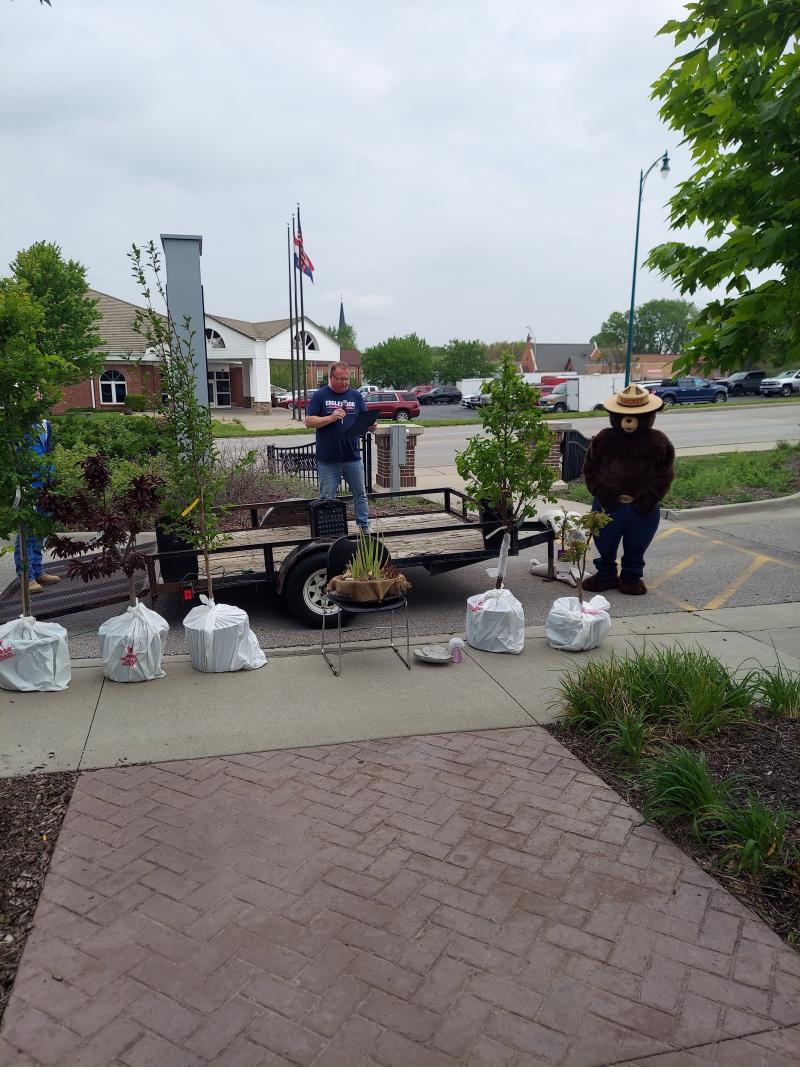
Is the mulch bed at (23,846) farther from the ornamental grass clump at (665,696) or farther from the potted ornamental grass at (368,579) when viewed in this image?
the ornamental grass clump at (665,696)

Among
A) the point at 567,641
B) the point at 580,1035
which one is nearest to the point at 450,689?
the point at 567,641

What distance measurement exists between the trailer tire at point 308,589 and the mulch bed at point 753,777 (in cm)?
246

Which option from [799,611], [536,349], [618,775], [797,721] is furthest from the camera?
[536,349]

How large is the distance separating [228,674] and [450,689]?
156cm

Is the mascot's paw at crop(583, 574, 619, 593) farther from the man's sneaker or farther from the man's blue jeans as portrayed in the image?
the man's sneaker

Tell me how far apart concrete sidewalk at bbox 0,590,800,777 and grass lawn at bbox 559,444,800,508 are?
19.2 feet

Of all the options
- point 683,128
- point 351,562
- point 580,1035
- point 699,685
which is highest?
point 683,128

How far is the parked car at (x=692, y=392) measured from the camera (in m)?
42.9

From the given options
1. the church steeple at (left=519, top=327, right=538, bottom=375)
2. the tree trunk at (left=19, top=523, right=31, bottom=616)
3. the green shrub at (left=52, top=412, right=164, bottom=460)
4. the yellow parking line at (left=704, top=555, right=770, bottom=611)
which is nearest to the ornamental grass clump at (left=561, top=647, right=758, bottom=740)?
the yellow parking line at (left=704, top=555, right=770, bottom=611)

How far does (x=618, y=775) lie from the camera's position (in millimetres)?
4223

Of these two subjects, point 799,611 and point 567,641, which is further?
point 799,611

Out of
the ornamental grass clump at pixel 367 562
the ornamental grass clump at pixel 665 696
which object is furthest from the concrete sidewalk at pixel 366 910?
the ornamental grass clump at pixel 367 562

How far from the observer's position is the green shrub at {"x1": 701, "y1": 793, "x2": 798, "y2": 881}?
333 cm

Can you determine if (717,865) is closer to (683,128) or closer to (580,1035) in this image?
(580,1035)
